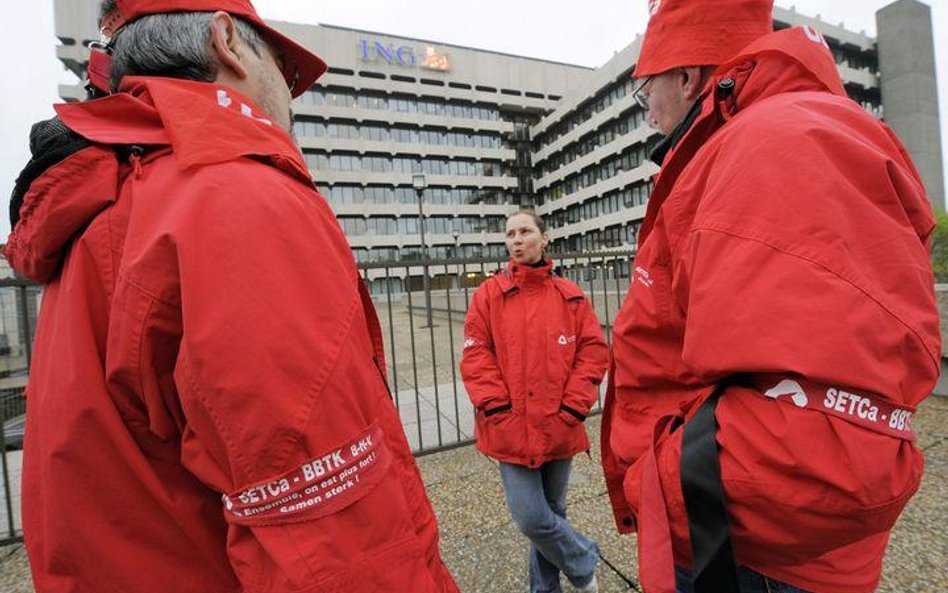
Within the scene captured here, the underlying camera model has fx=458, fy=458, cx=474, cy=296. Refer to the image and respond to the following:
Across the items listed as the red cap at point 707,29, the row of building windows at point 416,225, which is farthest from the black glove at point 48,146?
the row of building windows at point 416,225

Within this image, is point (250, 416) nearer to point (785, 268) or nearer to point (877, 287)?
point (785, 268)

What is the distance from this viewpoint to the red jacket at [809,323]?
32.2 inches

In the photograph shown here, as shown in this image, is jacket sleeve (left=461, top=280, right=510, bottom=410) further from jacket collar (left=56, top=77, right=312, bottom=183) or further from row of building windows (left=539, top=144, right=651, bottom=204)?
row of building windows (left=539, top=144, right=651, bottom=204)

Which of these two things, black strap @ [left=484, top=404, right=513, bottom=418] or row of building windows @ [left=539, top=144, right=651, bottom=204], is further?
row of building windows @ [left=539, top=144, right=651, bottom=204]

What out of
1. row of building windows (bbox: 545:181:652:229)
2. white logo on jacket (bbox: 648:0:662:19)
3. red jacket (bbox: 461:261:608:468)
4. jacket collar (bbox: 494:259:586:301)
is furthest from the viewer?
row of building windows (bbox: 545:181:652:229)

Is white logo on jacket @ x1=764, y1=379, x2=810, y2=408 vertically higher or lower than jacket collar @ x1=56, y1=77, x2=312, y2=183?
lower

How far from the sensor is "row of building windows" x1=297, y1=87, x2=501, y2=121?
5138 centimetres

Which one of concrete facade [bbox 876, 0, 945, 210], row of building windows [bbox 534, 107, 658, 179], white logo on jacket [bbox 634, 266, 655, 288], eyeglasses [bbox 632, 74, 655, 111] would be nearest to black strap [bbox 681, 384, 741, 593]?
white logo on jacket [bbox 634, 266, 655, 288]

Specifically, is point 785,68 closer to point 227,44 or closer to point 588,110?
point 227,44

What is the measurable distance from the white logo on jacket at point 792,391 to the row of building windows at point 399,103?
2142 inches

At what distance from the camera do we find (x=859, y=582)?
41.1 inches

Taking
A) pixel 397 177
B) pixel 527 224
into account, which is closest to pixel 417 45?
pixel 397 177

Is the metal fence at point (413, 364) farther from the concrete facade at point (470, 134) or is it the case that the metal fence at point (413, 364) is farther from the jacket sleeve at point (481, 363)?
the concrete facade at point (470, 134)

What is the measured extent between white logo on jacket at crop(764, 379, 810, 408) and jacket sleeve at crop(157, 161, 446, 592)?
2.47 ft
